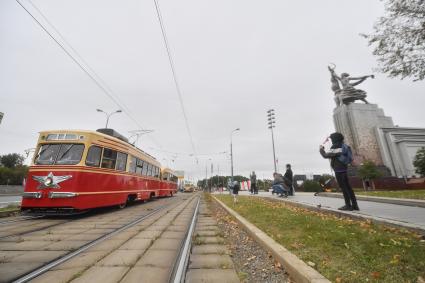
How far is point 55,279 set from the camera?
2.82 meters

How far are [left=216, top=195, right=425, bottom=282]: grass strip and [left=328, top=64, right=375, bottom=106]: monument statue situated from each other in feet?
178

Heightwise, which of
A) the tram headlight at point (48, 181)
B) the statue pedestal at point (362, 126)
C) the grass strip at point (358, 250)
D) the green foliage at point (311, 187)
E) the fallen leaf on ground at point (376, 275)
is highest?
the statue pedestal at point (362, 126)

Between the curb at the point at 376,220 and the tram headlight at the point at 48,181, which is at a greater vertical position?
the tram headlight at the point at 48,181

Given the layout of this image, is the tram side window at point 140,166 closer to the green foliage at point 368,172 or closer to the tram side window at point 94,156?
the tram side window at point 94,156

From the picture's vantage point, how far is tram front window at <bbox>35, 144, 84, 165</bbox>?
797cm

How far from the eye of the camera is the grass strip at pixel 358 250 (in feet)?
7.95

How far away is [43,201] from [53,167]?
3.59ft

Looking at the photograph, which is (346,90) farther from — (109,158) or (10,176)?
(10,176)

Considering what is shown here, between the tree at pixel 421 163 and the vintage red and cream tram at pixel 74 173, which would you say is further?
the tree at pixel 421 163

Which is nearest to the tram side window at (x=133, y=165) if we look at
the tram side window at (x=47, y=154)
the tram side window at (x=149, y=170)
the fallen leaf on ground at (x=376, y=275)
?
the tram side window at (x=149, y=170)

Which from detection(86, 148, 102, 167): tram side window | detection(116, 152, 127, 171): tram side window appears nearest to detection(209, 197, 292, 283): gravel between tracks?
detection(86, 148, 102, 167): tram side window

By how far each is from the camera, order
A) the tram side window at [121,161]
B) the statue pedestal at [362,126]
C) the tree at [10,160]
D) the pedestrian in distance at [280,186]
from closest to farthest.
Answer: the tram side window at [121,161]
the pedestrian in distance at [280,186]
the statue pedestal at [362,126]
the tree at [10,160]

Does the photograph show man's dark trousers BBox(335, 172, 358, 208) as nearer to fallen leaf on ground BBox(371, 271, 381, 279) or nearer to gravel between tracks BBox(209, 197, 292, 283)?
gravel between tracks BBox(209, 197, 292, 283)

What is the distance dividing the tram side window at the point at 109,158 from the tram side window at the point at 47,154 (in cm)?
159
